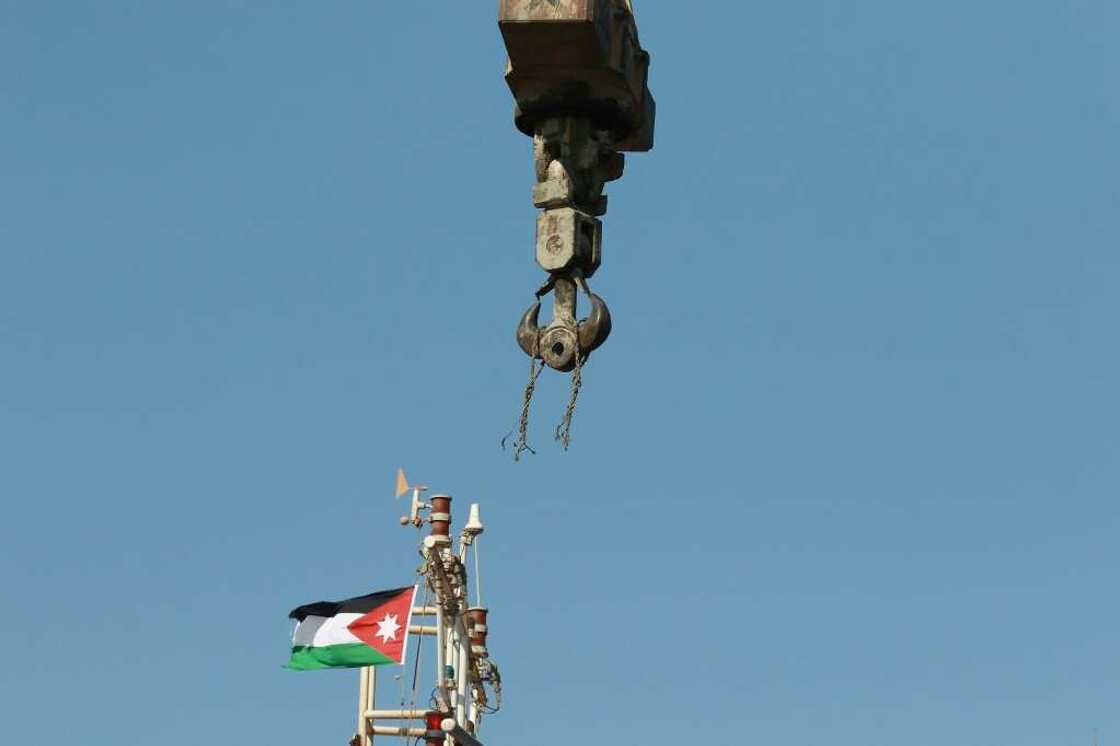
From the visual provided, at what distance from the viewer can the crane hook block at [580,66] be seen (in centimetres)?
1427

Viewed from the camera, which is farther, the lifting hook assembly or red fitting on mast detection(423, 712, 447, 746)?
red fitting on mast detection(423, 712, 447, 746)

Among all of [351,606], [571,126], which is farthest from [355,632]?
[571,126]

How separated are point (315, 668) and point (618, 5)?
1554 inches

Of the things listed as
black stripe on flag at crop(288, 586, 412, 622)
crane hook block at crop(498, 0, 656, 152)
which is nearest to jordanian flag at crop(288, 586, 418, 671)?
black stripe on flag at crop(288, 586, 412, 622)

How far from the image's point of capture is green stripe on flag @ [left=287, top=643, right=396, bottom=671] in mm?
52312

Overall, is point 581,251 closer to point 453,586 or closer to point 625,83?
point 625,83

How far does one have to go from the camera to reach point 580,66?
14641 millimetres

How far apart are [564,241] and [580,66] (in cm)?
92

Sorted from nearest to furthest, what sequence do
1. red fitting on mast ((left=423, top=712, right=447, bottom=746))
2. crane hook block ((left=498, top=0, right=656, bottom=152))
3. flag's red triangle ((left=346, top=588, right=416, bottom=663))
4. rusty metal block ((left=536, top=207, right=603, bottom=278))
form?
crane hook block ((left=498, top=0, right=656, bottom=152)) < rusty metal block ((left=536, top=207, right=603, bottom=278)) < red fitting on mast ((left=423, top=712, right=447, bottom=746)) < flag's red triangle ((left=346, top=588, right=416, bottom=663))

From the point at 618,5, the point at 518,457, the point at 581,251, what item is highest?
the point at 618,5

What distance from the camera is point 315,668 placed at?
5334 cm

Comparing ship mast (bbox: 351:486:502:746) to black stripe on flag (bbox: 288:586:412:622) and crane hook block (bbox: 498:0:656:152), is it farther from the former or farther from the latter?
crane hook block (bbox: 498:0:656:152)

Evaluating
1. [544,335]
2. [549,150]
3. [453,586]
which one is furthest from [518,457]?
[453,586]

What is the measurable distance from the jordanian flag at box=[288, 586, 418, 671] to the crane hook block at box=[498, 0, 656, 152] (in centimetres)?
3728
